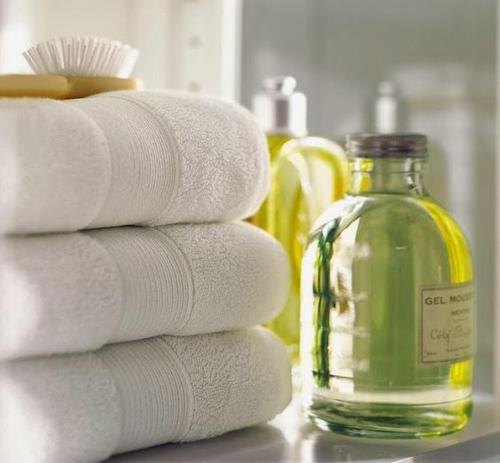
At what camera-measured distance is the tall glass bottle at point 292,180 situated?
0.71 metres

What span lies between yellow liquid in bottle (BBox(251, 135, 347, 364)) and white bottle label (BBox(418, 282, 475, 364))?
18 centimetres

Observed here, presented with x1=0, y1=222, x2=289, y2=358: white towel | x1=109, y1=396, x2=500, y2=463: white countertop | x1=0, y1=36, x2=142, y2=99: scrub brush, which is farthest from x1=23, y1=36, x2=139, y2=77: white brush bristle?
x1=109, y1=396, x2=500, y2=463: white countertop

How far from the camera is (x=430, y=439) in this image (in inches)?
21.7

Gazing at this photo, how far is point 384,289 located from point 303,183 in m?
0.20

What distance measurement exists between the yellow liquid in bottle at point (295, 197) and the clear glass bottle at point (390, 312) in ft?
0.43

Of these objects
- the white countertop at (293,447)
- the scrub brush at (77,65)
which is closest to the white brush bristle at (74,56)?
the scrub brush at (77,65)

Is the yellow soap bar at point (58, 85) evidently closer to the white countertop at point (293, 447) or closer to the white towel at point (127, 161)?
the white towel at point (127, 161)

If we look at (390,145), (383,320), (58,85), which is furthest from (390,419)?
(58,85)

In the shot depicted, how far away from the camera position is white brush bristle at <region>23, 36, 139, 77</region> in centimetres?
55

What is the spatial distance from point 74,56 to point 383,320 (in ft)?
0.79

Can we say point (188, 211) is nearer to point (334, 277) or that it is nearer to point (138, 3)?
point (334, 277)

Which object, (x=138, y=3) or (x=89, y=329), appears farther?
(x=138, y=3)

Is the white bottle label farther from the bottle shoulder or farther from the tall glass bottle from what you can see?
the tall glass bottle

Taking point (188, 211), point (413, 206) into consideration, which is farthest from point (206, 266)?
point (413, 206)
